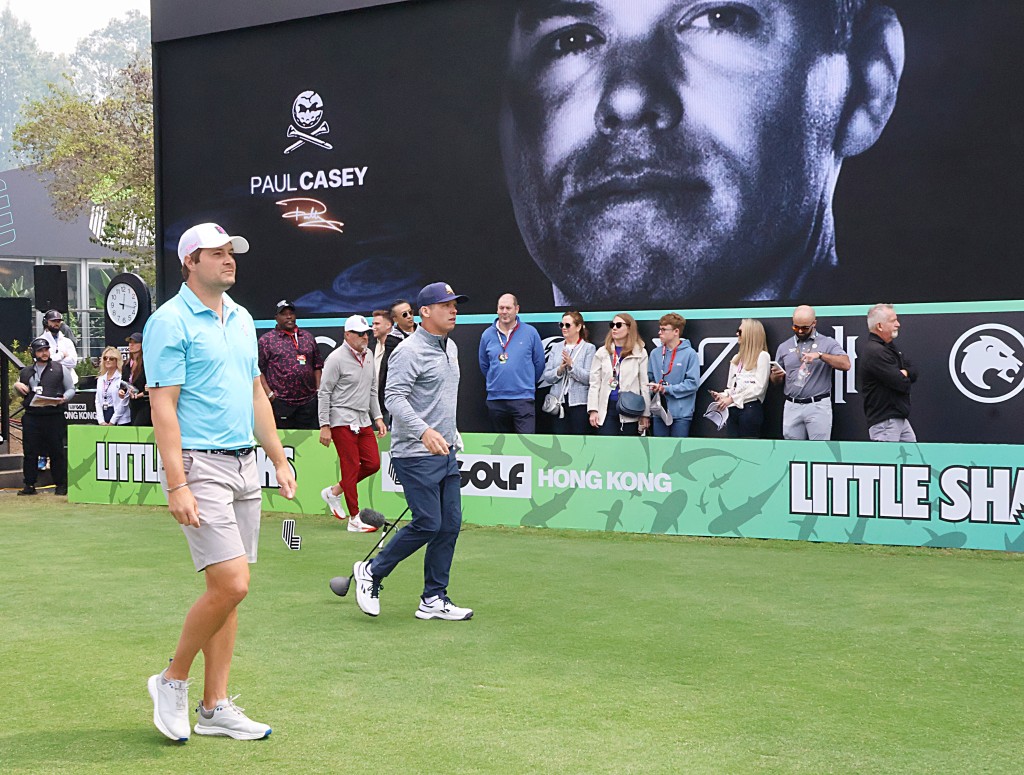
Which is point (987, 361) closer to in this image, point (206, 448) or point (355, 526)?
point (355, 526)

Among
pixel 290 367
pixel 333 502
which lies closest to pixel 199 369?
pixel 333 502

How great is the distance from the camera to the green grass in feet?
16.6

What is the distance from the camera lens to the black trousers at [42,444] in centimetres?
1645

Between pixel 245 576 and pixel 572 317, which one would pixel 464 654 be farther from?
pixel 572 317

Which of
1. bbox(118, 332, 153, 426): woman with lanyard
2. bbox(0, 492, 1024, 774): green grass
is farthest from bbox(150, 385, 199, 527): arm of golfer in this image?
bbox(118, 332, 153, 426): woman with lanyard

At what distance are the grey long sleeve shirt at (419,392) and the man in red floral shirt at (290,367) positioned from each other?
25.8ft

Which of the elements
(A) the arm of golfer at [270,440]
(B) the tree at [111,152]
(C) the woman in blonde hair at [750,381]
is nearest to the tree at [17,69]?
(B) the tree at [111,152]

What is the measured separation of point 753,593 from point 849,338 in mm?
4776

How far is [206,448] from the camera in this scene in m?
5.13

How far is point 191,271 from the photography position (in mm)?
5188

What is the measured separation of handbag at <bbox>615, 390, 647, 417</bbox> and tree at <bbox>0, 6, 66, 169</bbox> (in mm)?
137285

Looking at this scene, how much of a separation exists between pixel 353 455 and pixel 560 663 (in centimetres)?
631

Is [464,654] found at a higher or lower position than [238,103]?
lower

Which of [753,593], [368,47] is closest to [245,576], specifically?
[753,593]
